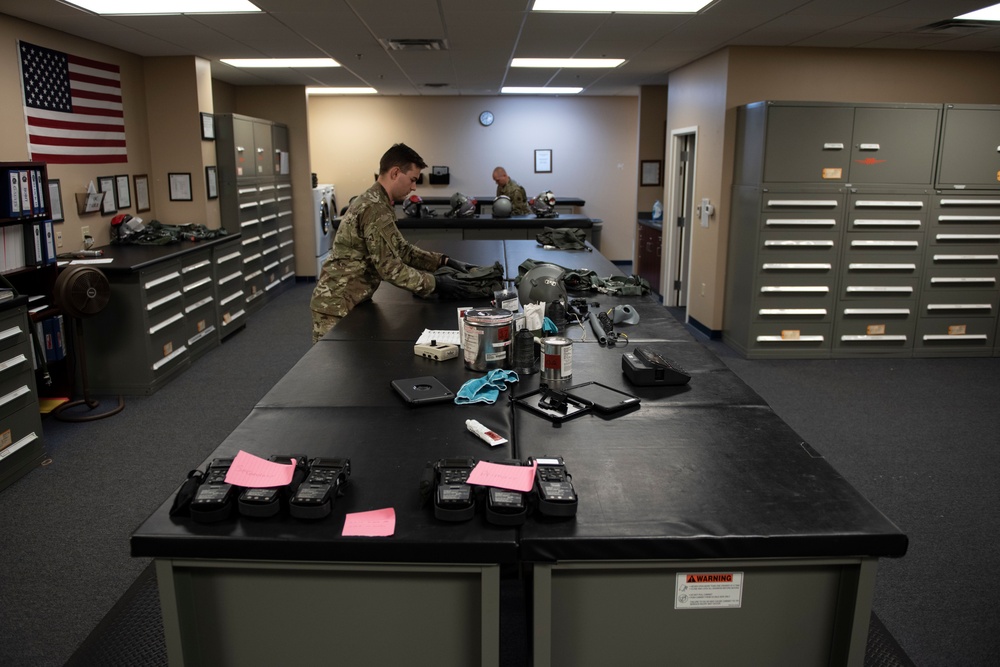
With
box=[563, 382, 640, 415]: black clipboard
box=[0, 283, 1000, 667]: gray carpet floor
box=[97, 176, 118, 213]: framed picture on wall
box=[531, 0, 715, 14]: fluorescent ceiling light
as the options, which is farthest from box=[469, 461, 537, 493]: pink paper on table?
box=[97, 176, 118, 213]: framed picture on wall

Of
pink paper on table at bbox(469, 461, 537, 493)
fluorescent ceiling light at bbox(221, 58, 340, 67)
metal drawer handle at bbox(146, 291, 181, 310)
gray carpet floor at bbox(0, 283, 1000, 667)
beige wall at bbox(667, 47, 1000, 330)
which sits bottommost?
gray carpet floor at bbox(0, 283, 1000, 667)

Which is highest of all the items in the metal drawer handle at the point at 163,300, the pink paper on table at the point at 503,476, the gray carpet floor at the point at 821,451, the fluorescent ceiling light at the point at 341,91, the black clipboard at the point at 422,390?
the fluorescent ceiling light at the point at 341,91

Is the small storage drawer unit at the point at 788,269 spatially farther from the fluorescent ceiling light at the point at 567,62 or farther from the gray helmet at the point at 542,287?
the gray helmet at the point at 542,287

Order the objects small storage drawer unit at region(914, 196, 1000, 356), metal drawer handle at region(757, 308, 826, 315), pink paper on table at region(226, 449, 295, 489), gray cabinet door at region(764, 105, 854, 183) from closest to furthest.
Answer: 1. pink paper on table at region(226, 449, 295, 489)
2. gray cabinet door at region(764, 105, 854, 183)
3. small storage drawer unit at region(914, 196, 1000, 356)
4. metal drawer handle at region(757, 308, 826, 315)

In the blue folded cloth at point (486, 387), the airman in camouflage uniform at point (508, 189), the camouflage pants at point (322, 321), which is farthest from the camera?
the airman in camouflage uniform at point (508, 189)

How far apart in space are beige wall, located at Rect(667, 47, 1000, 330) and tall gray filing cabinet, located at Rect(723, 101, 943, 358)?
0.23 m

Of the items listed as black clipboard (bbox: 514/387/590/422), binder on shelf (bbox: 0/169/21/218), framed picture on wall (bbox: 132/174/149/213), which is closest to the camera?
black clipboard (bbox: 514/387/590/422)

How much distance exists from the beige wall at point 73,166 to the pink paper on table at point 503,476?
4518 millimetres

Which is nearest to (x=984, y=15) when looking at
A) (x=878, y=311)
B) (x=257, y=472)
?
(x=878, y=311)

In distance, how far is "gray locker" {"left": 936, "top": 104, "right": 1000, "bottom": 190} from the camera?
5668mm

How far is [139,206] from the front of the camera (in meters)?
6.45

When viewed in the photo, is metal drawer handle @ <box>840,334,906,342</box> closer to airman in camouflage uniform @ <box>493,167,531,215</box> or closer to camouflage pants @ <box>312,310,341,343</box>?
camouflage pants @ <box>312,310,341,343</box>

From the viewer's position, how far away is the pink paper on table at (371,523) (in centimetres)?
150

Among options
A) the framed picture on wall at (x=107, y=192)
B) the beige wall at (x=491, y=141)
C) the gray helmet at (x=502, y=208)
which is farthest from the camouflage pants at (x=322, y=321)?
the beige wall at (x=491, y=141)
